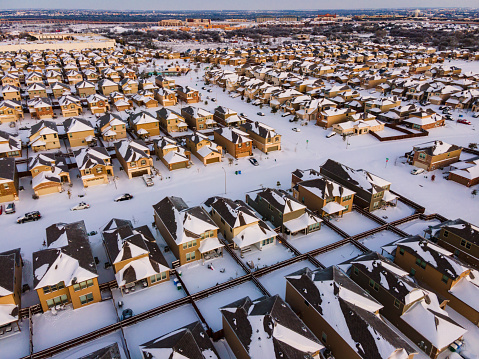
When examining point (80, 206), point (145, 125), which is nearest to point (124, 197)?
point (80, 206)

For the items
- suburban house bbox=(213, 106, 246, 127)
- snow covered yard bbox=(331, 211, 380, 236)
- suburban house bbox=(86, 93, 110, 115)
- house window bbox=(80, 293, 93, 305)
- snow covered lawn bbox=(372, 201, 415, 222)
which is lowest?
snow covered yard bbox=(331, 211, 380, 236)

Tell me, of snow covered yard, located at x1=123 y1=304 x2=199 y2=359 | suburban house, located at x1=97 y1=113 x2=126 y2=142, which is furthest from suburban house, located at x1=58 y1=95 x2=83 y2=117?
snow covered yard, located at x1=123 y1=304 x2=199 y2=359

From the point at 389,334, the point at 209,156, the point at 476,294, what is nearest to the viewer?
the point at 389,334

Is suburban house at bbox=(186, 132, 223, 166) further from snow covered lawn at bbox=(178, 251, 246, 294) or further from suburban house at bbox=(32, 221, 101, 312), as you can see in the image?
suburban house at bbox=(32, 221, 101, 312)

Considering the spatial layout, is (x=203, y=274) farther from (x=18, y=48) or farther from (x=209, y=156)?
(x=18, y=48)

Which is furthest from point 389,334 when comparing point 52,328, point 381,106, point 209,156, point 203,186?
point 381,106

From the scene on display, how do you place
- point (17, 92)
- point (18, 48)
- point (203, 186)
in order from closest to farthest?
point (203, 186) < point (17, 92) < point (18, 48)
